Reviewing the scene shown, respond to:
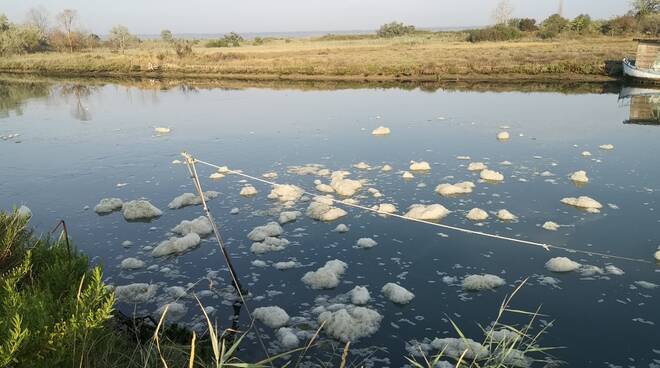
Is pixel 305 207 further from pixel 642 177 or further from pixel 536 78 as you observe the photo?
pixel 536 78

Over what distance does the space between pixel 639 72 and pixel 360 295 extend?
79.2 feet

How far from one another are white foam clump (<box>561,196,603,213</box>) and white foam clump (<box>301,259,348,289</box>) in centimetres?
476

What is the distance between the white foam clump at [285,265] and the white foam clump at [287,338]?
1562mm

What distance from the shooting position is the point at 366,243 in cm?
780

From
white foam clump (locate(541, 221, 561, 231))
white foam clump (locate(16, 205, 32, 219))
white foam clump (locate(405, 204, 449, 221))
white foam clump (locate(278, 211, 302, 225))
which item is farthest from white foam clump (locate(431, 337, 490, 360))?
white foam clump (locate(16, 205, 32, 219))

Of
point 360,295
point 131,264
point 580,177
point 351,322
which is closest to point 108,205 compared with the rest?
point 131,264

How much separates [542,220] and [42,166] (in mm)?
11782

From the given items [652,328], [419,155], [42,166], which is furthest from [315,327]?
[42,166]

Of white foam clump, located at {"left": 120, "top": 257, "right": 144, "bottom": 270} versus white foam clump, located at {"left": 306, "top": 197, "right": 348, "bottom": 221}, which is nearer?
white foam clump, located at {"left": 120, "top": 257, "right": 144, "bottom": 270}

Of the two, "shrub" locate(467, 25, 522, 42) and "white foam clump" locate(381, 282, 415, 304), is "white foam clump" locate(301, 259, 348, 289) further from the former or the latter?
"shrub" locate(467, 25, 522, 42)

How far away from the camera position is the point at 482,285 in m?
6.50

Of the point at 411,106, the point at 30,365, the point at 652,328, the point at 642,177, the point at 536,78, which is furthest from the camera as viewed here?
the point at 536,78

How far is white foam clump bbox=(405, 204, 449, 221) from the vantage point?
8.66 meters

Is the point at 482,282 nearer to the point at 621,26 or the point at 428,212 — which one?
the point at 428,212
